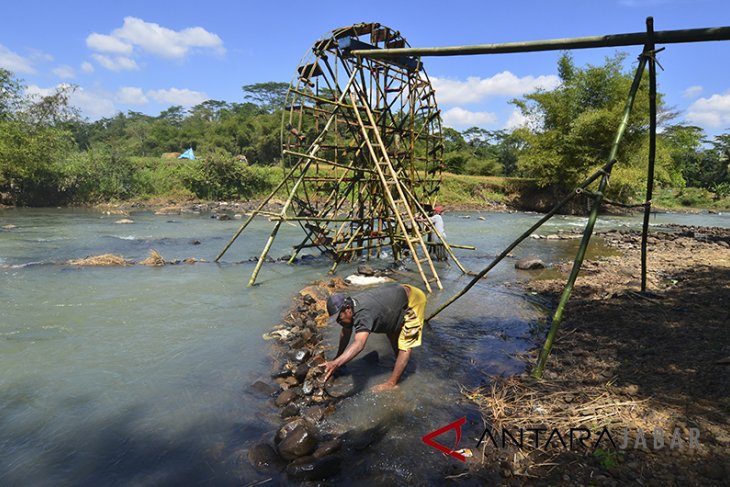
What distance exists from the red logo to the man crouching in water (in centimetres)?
96

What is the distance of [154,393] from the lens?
Result: 5348mm

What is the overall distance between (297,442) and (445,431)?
147 centimetres

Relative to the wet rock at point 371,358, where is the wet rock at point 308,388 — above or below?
below

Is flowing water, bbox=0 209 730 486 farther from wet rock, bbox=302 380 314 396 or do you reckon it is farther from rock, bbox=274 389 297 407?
A: wet rock, bbox=302 380 314 396

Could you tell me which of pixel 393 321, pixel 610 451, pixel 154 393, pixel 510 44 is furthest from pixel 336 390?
pixel 510 44

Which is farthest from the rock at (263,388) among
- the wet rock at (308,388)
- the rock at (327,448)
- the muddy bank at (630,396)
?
the muddy bank at (630,396)

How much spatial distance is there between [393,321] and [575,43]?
141 inches

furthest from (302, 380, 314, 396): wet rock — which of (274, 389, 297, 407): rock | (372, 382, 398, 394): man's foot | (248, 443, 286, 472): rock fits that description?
(248, 443, 286, 472): rock

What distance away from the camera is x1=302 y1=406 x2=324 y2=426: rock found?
15.4 feet

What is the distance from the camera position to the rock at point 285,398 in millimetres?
5023

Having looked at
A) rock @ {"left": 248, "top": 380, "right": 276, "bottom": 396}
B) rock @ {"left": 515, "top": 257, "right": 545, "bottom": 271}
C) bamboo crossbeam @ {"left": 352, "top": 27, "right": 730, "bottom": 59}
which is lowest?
rock @ {"left": 248, "top": 380, "right": 276, "bottom": 396}

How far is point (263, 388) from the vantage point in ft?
17.6

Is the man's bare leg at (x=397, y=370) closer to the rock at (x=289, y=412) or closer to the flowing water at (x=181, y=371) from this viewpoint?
the flowing water at (x=181, y=371)

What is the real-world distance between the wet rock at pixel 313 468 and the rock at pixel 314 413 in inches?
31.7
